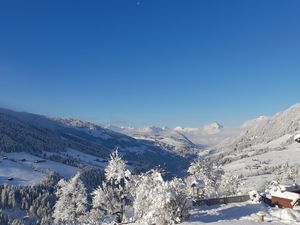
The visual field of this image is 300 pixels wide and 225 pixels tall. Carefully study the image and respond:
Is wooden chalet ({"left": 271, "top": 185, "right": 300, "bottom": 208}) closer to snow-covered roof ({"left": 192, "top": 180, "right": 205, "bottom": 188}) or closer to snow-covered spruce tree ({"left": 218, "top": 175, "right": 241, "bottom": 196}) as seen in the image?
snow-covered roof ({"left": 192, "top": 180, "right": 205, "bottom": 188})

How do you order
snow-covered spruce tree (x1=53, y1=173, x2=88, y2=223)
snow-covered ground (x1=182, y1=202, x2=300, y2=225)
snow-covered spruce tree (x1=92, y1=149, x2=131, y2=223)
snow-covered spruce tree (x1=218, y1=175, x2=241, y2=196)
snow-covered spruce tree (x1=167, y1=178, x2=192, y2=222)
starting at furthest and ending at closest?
snow-covered spruce tree (x1=218, y1=175, x2=241, y2=196)
snow-covered spruce tree (x1=53, y1=173, x2=88, y2=223)
snow-covered spruce tree (x1=92, y1=149, x2=131, y2=223)
snow-covered spruce tree (x1=167, y1=178, x2=192, y2=222)
snow-covered ground (x1=182, y1=202, x2=300, y2=225)

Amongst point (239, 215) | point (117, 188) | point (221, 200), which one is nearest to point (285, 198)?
point (239, 215)

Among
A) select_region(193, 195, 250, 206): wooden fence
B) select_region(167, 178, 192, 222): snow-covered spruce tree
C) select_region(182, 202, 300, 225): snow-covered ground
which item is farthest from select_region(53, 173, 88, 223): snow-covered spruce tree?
select_region(167, 178, 192, 222): snow-covered spruce tree

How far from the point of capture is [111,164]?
82500mm

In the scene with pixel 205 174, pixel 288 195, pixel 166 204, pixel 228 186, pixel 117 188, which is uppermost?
pixel 288 195

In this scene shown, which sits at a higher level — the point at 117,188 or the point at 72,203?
the point at 117,188

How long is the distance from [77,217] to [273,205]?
192 feet

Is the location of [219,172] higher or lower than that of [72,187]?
higher

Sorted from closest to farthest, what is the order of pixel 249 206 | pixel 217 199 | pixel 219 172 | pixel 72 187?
1. pixel 249 206
2. pixel 217 199
3. pixel 72 187
4. pixel 219 172

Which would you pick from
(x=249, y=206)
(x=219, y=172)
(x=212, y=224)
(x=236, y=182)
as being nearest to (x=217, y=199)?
(x=249, y=206)

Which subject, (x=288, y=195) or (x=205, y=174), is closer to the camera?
(x=288, y=195)

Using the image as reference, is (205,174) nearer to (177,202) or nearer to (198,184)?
(198,184)

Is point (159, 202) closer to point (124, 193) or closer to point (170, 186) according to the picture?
point (170, 186)

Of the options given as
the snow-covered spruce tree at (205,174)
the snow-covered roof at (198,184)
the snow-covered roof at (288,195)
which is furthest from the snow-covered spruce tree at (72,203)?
the snow-covered roof at (288,195)
